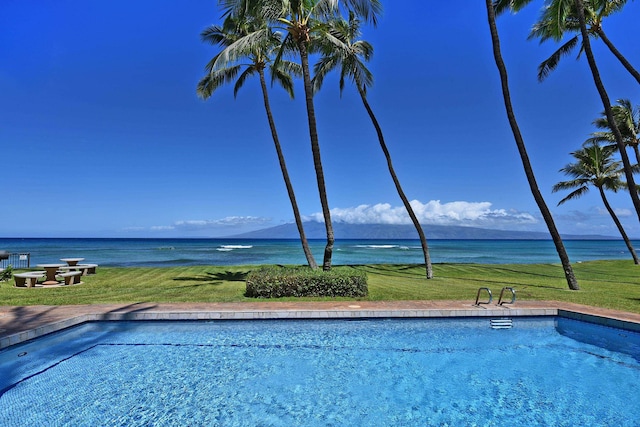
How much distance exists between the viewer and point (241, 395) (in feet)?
17.2

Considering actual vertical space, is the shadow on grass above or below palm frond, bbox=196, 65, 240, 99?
below

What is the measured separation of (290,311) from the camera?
28.1ft

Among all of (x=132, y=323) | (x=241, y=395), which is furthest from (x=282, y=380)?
(x=132, y=323)

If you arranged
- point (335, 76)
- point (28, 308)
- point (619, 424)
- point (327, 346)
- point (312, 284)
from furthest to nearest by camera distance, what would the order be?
point (335, 76) → point (312, 284) → point (28, 308) → point (327, 346) → point (619, 424)

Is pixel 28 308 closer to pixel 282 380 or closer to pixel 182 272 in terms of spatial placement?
pixel 282 380

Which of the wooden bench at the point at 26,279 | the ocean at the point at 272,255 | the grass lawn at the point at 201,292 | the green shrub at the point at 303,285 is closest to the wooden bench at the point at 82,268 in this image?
the grass lawn at the point at 201,292

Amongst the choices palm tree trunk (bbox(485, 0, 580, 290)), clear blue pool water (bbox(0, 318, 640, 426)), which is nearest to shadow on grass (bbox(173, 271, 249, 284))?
clear blue pool water (bbox(0, 318, 640, 426))

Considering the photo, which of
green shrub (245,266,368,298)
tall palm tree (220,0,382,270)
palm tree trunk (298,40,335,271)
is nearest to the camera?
green shrub (245,266,368,298)

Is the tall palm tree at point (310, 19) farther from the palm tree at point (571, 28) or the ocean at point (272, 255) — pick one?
the ocean at point (272, 255)

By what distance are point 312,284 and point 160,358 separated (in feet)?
15.5

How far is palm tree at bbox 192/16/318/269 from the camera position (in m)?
14.9

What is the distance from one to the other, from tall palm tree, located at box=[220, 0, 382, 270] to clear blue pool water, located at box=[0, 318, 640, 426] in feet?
14.5

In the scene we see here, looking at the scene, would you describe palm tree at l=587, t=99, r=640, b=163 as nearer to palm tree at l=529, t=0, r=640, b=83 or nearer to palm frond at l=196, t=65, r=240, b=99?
palm tree at l=529, t=0, r=640, b=83

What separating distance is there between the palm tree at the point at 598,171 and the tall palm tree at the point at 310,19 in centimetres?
2091
